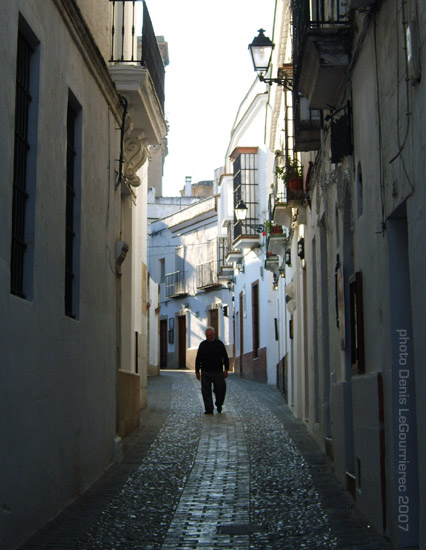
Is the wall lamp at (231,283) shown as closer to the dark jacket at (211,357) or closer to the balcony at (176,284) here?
the balcony at (176,284)

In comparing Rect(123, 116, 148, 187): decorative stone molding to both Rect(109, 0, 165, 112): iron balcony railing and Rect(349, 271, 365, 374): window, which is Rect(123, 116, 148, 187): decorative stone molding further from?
Rect(349, 271, 365, 374): window

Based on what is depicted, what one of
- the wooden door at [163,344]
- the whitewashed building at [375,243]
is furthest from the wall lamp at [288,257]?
the wooden door at [163,344]

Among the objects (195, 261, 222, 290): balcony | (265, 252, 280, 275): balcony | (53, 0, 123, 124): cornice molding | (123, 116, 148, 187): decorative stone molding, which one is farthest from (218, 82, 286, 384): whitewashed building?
(53, 0, 123, 124): cornice molding

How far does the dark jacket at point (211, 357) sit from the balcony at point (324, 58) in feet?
23.9

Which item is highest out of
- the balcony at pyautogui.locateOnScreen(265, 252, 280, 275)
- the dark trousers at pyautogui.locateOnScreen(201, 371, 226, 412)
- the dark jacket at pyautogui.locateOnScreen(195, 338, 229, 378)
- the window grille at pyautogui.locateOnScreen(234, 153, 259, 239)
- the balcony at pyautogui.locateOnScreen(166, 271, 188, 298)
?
the window grille at pyautogui.locateOnScreen(234, 153, 259, 239)

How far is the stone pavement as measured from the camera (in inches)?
248

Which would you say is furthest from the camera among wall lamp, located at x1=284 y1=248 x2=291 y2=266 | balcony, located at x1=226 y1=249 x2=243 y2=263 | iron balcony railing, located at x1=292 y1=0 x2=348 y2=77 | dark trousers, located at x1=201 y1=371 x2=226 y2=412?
balcony, located at x1=226 y1=249 x2=243 y2=263

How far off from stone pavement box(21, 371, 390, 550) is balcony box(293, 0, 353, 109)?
12.5ft

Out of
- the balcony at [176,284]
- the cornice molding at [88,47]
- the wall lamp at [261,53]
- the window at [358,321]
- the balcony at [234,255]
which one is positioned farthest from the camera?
the balcony at [176,284]

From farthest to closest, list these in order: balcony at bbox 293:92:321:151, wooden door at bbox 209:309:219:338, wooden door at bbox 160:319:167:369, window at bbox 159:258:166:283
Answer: window at bbox 159:258:166:283 → wooden door at bbox 160:319:167:369 → wooden door at bbox 209:309:219:338 → balcony at bbox 293:92:321:151

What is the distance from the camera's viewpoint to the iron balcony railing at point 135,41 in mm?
11445

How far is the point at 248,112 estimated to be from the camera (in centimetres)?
3098

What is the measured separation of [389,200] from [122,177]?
628 cm

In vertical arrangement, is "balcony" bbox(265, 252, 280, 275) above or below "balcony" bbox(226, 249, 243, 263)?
below
